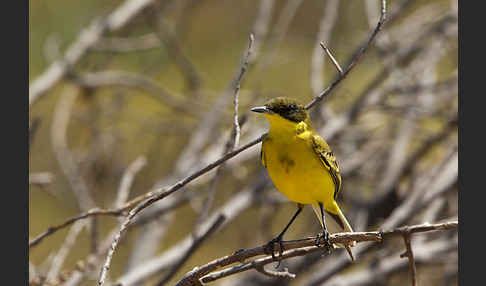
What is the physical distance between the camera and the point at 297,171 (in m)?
3.22

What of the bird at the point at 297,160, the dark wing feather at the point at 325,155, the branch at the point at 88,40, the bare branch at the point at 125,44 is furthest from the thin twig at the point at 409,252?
the bare branch at the point at 125,44

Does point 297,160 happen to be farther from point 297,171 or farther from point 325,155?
point 325,155

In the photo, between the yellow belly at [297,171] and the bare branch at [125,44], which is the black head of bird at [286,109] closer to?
the yellow belly at [297,171]

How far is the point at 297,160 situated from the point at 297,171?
73mm

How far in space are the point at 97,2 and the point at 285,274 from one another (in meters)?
5.38

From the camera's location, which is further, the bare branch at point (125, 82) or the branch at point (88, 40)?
the bare branch at point (125, 82)

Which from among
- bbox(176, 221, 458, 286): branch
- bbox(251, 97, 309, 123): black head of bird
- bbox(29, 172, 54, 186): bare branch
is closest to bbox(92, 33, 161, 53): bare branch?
bbox(29, 172, 54, 186): bare branch

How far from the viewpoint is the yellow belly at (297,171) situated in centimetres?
320

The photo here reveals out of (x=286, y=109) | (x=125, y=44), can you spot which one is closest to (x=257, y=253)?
(x=286, y=109)

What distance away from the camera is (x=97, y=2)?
7469 mm

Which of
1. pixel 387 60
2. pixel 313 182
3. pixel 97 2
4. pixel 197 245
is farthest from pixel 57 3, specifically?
pixel 313 182

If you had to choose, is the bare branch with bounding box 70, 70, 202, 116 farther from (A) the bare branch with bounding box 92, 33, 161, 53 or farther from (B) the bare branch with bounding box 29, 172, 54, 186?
(B) the bare branch with bounding box 29, 172, 54, 186

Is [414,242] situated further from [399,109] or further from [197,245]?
[197,245]

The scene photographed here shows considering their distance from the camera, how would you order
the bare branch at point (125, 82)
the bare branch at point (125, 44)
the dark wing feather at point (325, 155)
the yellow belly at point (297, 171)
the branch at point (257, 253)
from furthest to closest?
the bare branch at point (125, 44) < the bare branch at point (125, 82) < the dark wing feather at point (325, 155) < the yellow belly at point (297, 171) < the branch at point (257, 253)
